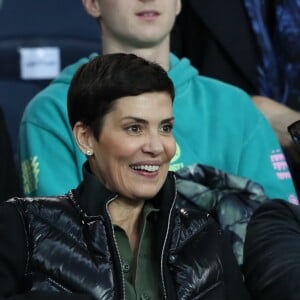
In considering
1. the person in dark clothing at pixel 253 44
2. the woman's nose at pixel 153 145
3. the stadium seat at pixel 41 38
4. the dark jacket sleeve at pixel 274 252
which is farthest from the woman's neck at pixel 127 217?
the stadium seat at pixel 41 38

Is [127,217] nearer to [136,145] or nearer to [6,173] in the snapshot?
[136,145]

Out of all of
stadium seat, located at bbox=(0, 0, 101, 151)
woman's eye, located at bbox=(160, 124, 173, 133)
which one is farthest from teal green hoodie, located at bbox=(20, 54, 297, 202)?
stadium seat, located at bbox=(0, 0, 101, 151)

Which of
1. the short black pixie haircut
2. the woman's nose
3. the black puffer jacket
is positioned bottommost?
the black puffer jacket

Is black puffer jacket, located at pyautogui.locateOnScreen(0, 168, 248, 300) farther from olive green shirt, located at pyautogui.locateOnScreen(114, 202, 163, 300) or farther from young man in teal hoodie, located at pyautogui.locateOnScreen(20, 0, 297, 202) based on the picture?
young man in teal hoodie, located at pyautogui.locateOnScreen(20, 0, 297, 202)

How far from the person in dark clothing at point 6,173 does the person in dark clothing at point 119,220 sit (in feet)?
1.49

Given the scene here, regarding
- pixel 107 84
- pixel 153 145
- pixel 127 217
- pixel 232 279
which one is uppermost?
pixel 107 84

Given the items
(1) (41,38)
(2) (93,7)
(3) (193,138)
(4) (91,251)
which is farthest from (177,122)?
(1) (41,38)

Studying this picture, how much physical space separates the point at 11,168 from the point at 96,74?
0.58m

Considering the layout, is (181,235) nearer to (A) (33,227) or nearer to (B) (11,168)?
(A) (33,227)

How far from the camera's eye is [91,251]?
159 centimetres

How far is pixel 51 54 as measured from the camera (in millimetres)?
3154

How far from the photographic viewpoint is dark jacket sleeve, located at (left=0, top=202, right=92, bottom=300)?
59.7 inches

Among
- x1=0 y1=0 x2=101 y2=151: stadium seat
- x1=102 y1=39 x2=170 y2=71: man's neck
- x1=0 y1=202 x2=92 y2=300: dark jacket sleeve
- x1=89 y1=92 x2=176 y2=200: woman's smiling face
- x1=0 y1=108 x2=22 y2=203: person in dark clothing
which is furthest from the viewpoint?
x1=0 y1=0 x2=101 y2=151: stadium seat

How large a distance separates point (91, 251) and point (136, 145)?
0.19 metres
